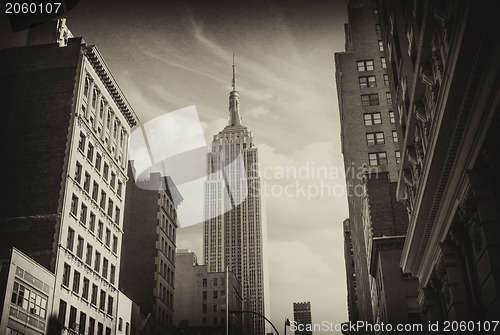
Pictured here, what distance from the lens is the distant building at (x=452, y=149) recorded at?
19.2m

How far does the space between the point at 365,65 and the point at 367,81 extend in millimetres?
3665

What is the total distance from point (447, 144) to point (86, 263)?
4417 centimetres

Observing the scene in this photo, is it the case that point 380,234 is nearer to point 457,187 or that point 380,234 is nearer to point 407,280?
point 407,280

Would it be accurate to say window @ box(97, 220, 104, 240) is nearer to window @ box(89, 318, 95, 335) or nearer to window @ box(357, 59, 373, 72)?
window @ box(89, 318, 95, 335)

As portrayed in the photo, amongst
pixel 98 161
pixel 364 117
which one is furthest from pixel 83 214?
pixel 364 117

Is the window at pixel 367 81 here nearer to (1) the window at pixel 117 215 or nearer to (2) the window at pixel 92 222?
(1) the window at pixel 117 215

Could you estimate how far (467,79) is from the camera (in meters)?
20.1

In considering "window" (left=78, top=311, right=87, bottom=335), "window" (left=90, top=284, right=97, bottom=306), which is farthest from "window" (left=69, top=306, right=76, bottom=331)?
"window" (left=90, top=284, right=97, bottom=306)

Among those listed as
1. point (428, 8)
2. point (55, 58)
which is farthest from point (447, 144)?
point (55, 58)

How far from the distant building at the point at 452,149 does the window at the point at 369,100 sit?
58212mm

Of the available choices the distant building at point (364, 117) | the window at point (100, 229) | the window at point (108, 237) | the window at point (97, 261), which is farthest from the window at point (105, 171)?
the distant building at point (364, 117)

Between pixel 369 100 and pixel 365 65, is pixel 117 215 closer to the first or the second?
pixel 369 100

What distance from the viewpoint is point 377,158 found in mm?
89688

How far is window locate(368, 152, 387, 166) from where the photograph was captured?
88.9 m
